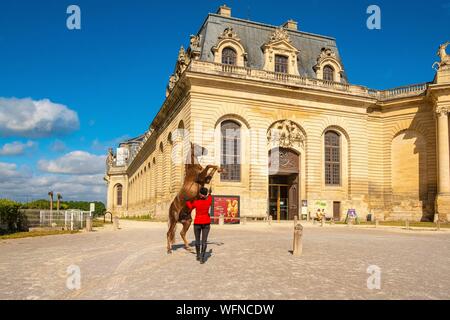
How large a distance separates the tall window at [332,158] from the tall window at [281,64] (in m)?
6.47

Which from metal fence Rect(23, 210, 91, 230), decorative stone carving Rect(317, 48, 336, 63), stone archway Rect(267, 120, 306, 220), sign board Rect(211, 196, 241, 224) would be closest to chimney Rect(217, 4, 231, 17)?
decorative stone carving Rect(317, 48, 336, 63)

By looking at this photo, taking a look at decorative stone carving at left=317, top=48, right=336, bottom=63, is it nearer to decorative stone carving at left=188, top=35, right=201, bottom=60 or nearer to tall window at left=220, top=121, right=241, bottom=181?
tall window at left=220, top=121, right=241, bottom=181

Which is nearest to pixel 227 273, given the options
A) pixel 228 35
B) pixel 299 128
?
pixel 299 128

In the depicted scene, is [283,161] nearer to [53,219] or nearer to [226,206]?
[226,206]

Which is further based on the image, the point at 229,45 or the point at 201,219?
the point at 229,45

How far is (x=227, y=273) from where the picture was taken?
8.38 meters

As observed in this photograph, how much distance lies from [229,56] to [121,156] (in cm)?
6358

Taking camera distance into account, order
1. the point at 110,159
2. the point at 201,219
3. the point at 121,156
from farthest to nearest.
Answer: the point at 121,156 → the point at 110,159 → the point at 201,219

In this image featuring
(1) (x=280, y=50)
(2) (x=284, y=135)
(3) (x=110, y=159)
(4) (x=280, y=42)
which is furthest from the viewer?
(3) (x=110, y=159)
